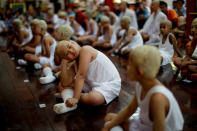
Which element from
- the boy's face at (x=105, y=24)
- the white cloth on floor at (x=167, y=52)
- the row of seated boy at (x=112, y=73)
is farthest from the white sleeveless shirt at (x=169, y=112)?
the boy's face at (x=105, y=24)

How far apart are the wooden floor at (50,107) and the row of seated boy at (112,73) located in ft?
0.42

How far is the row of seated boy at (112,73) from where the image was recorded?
5.07 feet

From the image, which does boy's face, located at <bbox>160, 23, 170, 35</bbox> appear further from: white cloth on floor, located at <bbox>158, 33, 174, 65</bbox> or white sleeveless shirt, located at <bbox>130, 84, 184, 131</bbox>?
white sleeveless shirt, located at <bbox>130, 84, 184, 131</bbox>

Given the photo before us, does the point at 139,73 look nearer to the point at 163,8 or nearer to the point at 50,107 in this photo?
the point at 50,107

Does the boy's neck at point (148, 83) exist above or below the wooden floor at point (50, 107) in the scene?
above

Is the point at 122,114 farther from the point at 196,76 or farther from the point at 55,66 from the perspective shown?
the point at 55,66

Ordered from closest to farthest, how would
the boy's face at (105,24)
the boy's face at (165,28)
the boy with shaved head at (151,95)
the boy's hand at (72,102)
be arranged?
the boy with shaved head at (151,95) → the boy's hand at (72,102) → the boy's face at (165,28) → the boy's face at (105,24)

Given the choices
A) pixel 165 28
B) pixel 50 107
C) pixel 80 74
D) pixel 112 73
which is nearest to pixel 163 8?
pixel 165 28

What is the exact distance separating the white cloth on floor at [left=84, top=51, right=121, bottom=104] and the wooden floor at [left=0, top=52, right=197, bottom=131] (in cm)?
16

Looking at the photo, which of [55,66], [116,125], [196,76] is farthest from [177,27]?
[116,125]

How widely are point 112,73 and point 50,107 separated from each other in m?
0.85

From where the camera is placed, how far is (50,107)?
2959 millimetres

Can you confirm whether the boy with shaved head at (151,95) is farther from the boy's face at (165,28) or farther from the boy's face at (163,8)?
the boy's face at (163,8)

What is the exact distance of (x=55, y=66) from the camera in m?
4.39
